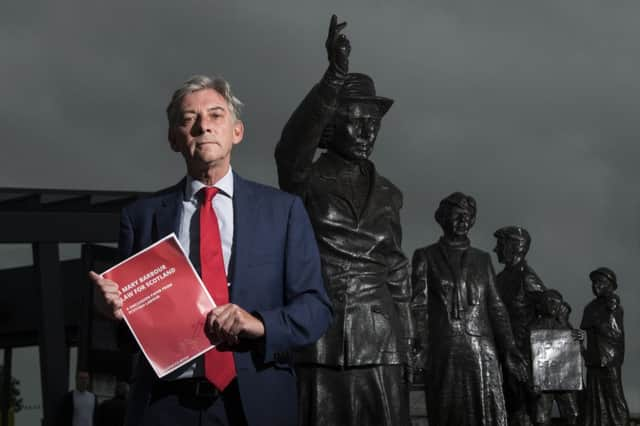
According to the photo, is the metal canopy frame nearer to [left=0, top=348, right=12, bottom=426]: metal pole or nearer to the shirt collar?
[left=0, top=348, right=12, bottom=426]: metal pole

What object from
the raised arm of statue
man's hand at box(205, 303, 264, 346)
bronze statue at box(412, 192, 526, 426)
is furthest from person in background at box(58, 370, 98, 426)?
man's hand at box(205, 303, 264, 346)

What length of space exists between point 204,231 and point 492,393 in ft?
27.9

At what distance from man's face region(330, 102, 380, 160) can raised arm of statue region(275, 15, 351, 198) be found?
0.30 m

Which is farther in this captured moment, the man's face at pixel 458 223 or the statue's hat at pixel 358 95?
the man's face at pixel 458 223

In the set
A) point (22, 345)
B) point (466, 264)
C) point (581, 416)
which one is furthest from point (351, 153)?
point (22, 345)

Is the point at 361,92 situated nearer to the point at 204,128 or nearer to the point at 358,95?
the point at 358,95

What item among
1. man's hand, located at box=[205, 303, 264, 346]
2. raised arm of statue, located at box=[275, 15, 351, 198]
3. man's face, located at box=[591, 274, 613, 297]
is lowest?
man's hand, located at box=[205, 303, 264, 346]

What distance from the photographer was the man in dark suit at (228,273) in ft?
9.55

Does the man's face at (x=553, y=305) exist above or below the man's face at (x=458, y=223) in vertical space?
below

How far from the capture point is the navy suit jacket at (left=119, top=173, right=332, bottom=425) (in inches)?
116

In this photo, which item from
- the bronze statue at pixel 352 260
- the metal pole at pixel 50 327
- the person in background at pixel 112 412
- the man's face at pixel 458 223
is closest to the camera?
the bronze statue at pixel 352 260

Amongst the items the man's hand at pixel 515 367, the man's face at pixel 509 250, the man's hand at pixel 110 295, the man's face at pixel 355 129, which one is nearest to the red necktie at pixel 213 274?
the man's hand at pixel 110 295

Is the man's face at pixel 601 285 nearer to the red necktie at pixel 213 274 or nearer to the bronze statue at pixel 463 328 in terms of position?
the bronze statue at pixel 463 328

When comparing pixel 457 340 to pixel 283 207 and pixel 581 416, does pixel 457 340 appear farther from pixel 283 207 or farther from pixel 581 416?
pixel 581 416
